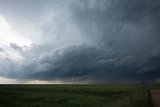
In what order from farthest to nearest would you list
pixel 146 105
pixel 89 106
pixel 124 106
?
pixel 89 106 → pixel 146 105 → pixel 124 106

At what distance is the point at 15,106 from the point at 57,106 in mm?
7169

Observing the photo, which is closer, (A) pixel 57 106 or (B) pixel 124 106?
(B) pixel 124 106

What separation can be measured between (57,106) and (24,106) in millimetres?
5592

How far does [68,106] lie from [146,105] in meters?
18.6

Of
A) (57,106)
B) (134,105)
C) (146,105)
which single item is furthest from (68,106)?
(134,105)

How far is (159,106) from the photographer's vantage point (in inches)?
1001

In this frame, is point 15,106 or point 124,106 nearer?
point 124,106

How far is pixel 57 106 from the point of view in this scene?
1588 inches

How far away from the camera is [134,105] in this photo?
21.2 meters

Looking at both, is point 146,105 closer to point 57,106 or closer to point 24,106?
point 57,106

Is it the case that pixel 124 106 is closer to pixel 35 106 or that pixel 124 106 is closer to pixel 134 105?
pixel 134 105

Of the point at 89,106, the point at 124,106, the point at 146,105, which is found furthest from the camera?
the point at 89,106

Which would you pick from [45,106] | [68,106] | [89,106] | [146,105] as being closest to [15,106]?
[45,106]

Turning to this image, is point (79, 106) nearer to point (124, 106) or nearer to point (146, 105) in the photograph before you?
point (146, 105)
